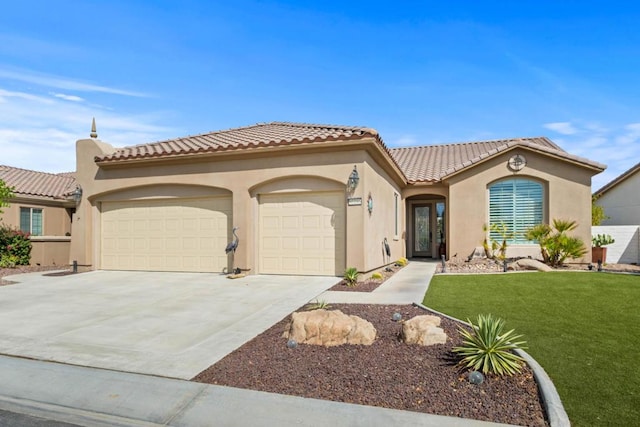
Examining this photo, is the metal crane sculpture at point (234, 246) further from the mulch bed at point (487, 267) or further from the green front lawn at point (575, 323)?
the mulch bed at point (487, 267)

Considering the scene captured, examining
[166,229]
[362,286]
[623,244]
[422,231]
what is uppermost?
[166,229]

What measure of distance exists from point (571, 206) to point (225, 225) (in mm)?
12771

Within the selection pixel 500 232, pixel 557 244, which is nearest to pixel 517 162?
pixel 500 232

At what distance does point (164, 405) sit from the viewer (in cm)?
413

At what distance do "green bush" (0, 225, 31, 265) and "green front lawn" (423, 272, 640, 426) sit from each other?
51.6 ft

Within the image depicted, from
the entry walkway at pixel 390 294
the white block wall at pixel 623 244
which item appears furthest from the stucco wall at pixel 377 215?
the white block wall at pixel 623 244

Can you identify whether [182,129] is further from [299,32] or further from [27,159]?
[27,159]

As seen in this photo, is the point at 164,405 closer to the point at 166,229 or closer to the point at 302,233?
the point at 302,233

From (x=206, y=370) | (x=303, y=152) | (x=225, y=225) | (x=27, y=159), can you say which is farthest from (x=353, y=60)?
(x=27, y=159)

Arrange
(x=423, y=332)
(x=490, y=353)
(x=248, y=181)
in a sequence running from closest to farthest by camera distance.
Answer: (x=490, y=353)
(x=423, y=332)
(x=248, y=181)

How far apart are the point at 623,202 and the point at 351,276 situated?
19513 mm

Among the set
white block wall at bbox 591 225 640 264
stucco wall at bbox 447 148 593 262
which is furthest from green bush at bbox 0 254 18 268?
white block wall at bbox 591 225 640 264

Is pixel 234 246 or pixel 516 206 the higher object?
pixel 516 206

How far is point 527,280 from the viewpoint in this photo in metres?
11.1
